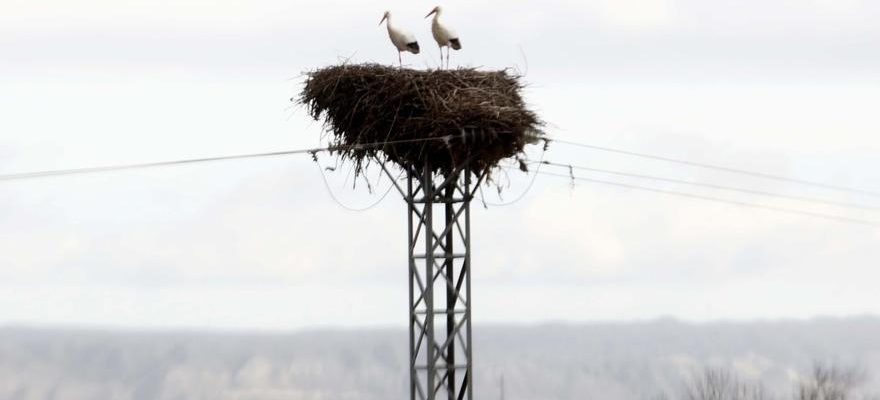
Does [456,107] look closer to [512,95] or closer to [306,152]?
[512,95]

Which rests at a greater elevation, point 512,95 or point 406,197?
point 512,95

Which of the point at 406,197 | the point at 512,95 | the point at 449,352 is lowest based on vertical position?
the point at 449,352

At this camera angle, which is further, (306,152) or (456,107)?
(306,152)

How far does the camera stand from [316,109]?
1961 centimetres

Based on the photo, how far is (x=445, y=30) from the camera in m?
19.9

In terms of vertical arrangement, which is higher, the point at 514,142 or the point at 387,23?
the point at 387,23

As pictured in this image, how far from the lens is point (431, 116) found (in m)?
18.2

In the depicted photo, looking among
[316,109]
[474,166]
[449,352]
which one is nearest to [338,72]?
[316,109]

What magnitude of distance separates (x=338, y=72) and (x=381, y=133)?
103cm

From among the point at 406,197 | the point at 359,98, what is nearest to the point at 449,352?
the point at 406,197

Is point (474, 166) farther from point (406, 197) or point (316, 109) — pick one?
point (316, 109)

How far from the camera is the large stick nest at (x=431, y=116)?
18.2m

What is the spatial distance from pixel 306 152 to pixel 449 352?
279cm

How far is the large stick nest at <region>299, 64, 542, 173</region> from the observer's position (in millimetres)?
18219
